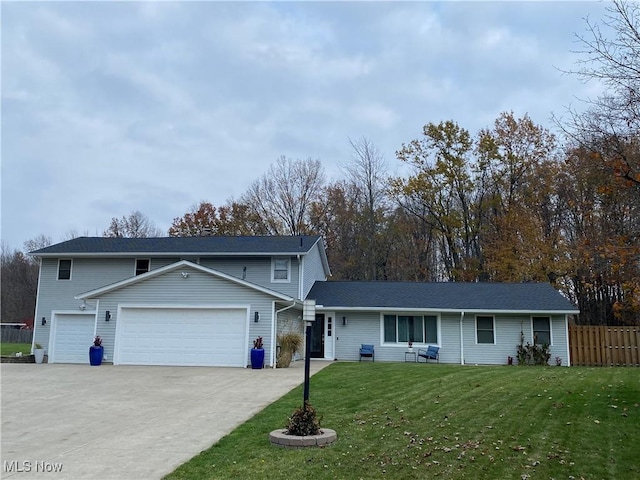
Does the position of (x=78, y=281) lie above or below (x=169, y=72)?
below

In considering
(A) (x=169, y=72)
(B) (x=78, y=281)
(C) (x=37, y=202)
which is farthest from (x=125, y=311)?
(A) (x=169, y=72)

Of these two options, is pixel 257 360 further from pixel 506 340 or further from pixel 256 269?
pixel 506 340

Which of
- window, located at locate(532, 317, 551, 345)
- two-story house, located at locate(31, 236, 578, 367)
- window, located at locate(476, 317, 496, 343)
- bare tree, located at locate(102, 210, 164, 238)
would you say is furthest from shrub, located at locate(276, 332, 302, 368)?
bare tree, located at locate(102, 210, 164, 238)

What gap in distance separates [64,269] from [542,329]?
2103 cm

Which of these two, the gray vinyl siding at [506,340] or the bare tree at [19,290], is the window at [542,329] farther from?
the bare tree at [19,290]

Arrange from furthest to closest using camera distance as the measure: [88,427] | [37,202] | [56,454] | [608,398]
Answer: [37,202]
[608,398]
[88,427]
[56,454]

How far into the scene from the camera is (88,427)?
9.00 m

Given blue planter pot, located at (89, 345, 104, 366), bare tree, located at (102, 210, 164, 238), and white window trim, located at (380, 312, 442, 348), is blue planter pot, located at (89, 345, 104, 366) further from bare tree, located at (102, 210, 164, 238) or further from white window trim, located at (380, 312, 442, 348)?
bare tree, located at (102, 210, 164, 238)

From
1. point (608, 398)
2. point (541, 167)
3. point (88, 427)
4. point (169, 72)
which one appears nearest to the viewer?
point (88, 427)

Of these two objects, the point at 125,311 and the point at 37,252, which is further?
the point at 37,252

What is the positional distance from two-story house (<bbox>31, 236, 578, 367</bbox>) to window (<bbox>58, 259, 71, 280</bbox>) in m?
0.05

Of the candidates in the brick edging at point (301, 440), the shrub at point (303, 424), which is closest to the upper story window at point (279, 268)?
the shrub at point (303, 424)

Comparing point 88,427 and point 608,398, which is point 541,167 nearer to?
point 608,398

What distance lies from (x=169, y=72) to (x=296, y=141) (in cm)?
1675
